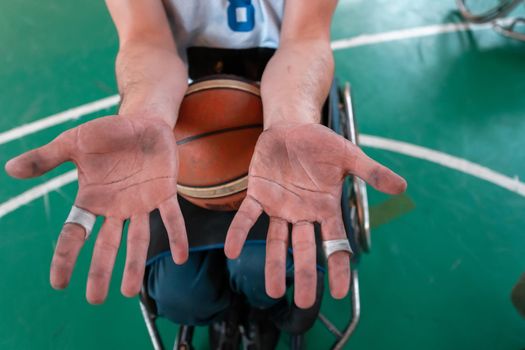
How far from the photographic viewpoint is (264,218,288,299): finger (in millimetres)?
754

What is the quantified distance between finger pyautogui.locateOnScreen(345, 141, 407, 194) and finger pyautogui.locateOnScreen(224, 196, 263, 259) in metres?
0.19

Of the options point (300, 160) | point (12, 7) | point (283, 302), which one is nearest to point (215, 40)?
point (300, 160)

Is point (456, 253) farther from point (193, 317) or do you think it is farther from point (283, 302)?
point (193, 317)

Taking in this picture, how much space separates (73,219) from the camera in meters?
0.75

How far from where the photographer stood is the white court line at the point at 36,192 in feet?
5.48

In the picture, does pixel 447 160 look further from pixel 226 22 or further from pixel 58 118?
pixel 58 118

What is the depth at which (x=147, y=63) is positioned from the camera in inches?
39.9

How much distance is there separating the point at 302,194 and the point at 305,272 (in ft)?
0.50

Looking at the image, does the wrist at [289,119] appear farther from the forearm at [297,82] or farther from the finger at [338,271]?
the finger at [338,271]

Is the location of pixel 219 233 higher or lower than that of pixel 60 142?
lower

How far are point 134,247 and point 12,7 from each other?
2226 millimetres

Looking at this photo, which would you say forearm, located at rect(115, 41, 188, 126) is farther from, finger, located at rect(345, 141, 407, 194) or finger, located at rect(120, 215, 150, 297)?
finger, located at rect(345, 141, 407, 194)

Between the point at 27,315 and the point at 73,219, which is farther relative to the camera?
Answer: the point at 27,315

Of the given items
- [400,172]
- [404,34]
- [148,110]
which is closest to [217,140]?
[148,110]
